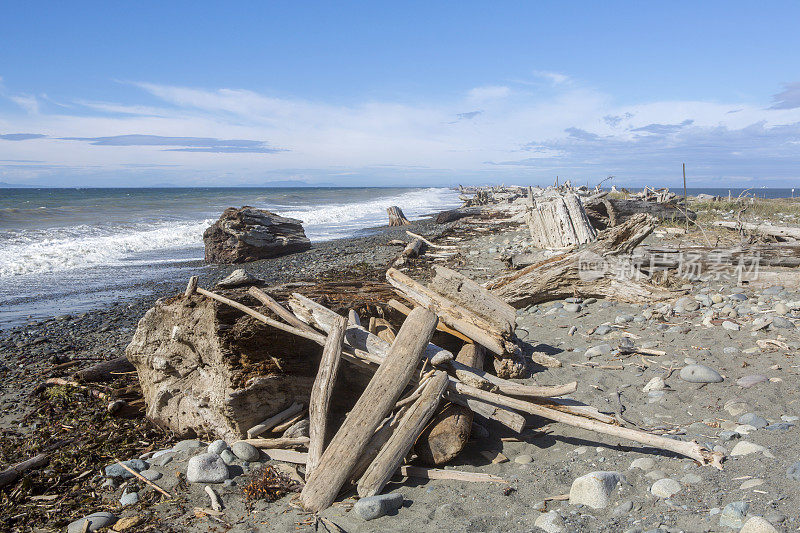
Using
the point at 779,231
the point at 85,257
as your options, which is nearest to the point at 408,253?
the point at 779,231

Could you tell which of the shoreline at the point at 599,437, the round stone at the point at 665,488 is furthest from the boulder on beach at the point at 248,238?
the round stone at the point at 665,488

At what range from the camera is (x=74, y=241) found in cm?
1914

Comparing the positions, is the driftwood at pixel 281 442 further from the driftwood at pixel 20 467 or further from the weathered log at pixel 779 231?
the weathered log at pixel 779 231

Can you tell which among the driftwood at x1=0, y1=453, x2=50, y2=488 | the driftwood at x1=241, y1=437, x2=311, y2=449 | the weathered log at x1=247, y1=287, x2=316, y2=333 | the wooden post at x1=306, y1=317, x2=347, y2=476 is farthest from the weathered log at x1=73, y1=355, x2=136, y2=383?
the wooden post at x1=306, y1=317, x2=347, y2=476

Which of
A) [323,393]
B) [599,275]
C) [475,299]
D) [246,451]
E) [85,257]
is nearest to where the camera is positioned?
[323,393]

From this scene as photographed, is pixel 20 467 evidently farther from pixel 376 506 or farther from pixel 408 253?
pixel 408 253

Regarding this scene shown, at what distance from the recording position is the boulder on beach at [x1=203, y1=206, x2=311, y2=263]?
15125 mm

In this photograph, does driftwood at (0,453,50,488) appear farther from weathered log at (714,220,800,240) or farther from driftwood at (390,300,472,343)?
weathered log at (714,220,800,240)

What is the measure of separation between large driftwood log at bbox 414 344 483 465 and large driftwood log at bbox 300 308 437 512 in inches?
15.1

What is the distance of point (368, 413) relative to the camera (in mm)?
3525

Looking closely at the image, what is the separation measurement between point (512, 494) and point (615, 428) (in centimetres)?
94

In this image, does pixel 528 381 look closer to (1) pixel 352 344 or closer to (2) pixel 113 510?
(1) pixel 352 344

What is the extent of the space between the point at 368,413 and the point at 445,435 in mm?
614

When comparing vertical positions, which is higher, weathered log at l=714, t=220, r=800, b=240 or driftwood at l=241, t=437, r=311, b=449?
weathered log at l=714, t=220, r=800, b=240
